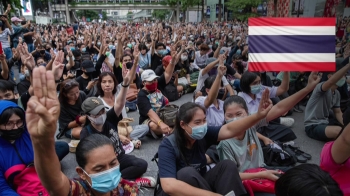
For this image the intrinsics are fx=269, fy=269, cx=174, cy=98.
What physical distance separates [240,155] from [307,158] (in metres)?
1.63

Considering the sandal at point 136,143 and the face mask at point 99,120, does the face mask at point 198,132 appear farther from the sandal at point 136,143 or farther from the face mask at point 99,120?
the sandal at point 136,143

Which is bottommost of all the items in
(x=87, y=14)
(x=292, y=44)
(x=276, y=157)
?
(x=276, y=157)

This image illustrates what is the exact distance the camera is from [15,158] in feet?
7.28

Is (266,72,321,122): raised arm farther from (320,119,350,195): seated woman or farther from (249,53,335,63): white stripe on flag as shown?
(320,119,350,195): seated woman

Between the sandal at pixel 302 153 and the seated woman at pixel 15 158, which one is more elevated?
the seated woman at pixel 15 158

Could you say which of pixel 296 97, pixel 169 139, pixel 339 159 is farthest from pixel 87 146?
pixel 296 97

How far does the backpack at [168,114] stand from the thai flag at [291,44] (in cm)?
158

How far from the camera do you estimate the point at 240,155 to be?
8.64ft

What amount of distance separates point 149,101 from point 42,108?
3128 mm

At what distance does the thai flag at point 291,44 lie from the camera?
285cm

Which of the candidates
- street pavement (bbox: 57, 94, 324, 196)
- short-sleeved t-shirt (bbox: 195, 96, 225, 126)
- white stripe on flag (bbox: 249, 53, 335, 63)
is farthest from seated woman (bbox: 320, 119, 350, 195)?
street pavement (bbox: 57, 94, 324, 196)

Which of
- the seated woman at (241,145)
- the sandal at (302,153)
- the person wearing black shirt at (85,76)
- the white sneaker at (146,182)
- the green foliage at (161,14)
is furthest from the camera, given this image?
the green foliage at (161,14)

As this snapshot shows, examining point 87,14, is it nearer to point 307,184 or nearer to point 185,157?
point 185,157

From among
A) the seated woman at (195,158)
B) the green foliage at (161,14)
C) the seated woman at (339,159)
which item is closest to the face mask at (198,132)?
the seated woman at (195,158)
